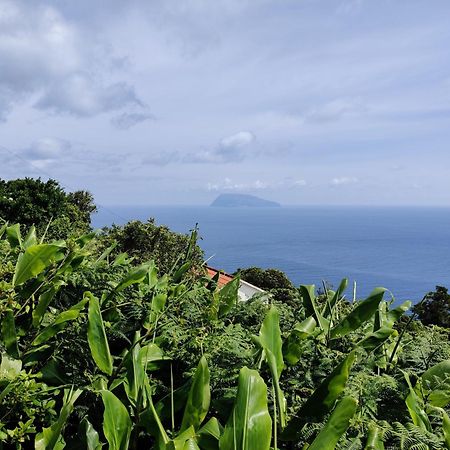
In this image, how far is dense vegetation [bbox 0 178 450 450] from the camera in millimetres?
1282

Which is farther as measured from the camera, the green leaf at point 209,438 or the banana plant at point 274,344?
the banana plant at point 274,344

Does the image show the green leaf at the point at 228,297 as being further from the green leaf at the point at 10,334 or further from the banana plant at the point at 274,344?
the green leaf at the point at 10,334

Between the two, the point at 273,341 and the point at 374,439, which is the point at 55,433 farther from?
the point at 374,439

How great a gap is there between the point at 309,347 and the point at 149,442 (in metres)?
0.69

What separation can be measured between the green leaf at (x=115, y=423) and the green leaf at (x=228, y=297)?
2.39ft

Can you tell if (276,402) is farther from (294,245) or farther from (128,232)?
(294,245)

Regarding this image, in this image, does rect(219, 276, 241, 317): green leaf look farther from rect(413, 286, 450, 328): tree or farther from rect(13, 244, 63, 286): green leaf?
rect(413, 286, 450, 328): tree

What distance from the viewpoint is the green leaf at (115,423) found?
1276 millimetres

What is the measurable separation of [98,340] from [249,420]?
0.68m

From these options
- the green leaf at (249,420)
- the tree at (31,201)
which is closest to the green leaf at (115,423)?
the green leaf at (249,420)

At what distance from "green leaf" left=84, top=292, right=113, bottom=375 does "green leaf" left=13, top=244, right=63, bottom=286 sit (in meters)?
Answer: 0.34

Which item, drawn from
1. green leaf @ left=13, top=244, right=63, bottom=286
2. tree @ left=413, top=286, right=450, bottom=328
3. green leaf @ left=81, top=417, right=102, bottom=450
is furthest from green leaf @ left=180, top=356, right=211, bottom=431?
tree @ left=413, top=286, right=450, bottom=328

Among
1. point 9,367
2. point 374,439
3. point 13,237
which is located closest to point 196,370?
point 374,439

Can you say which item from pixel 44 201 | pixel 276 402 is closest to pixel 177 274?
pixel 276 402
